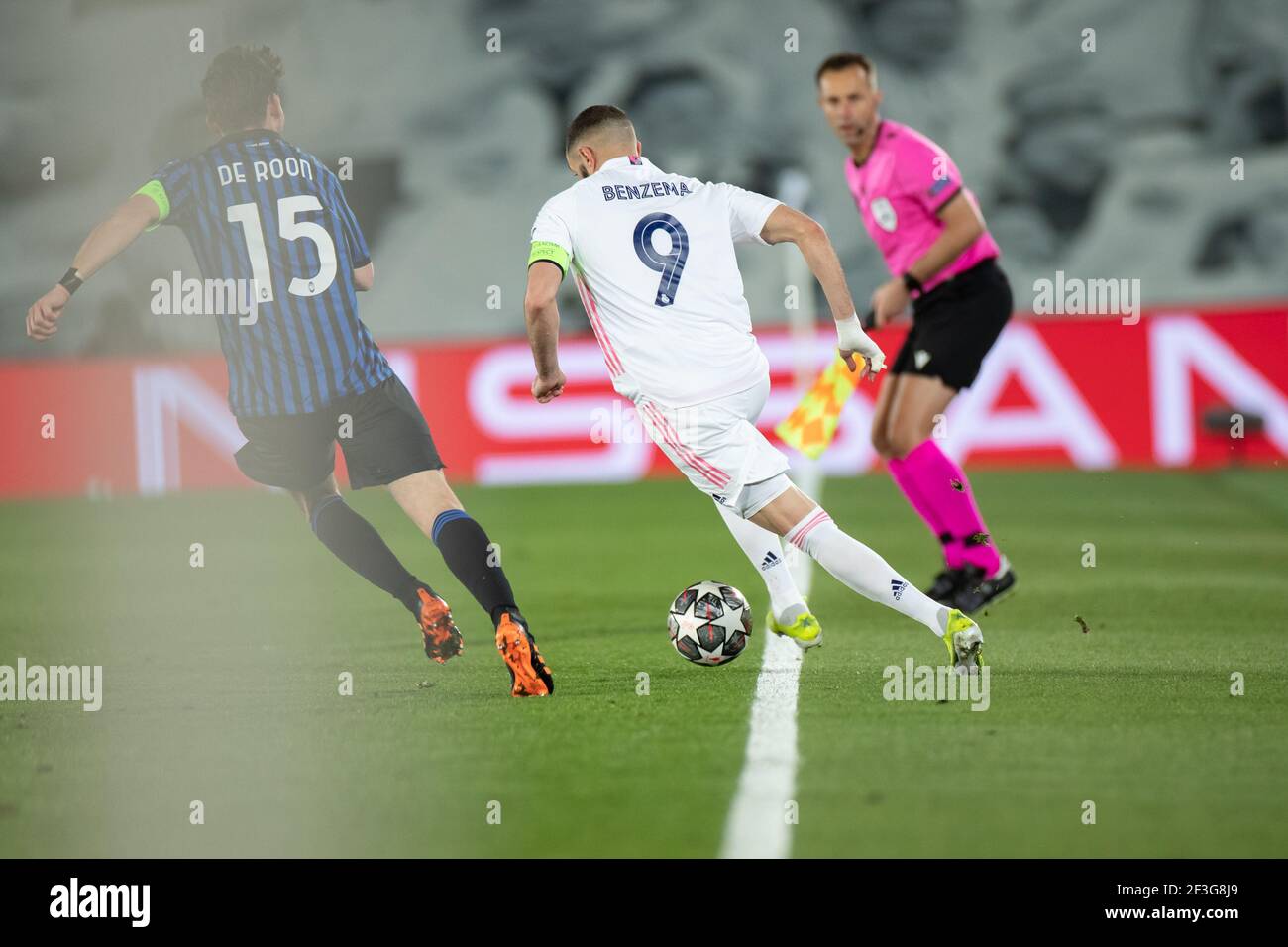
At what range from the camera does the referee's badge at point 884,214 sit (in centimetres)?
727

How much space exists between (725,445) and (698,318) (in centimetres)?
46

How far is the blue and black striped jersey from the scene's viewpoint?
18.3ft

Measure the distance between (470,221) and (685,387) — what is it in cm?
1650

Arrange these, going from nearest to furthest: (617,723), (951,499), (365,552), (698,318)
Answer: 1. (617,723)
2. (698,318)
3. (365,552)
4. (951,499)

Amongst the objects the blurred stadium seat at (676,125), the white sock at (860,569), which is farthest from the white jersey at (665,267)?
the blurred stadium seat at (676,125)

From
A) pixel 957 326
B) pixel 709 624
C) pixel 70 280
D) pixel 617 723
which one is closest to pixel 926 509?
pixel 957 326

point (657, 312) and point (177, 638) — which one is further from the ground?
point (657, 312)

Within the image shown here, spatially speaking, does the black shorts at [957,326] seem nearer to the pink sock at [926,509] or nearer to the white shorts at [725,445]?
the pink sock at [926,509]

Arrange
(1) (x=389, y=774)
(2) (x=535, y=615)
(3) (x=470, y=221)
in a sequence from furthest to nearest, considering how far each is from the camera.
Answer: (3) (x=470, y=221) < (2) (x=535, y=615) < (1) (x=389, y=774)

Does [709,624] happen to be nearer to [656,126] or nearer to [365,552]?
[365,552]

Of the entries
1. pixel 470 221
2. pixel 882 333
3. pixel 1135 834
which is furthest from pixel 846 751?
pixel 470 221

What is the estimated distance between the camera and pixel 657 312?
562 centimetres

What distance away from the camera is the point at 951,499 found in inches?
→ 281

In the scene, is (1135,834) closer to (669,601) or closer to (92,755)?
(92,755)
